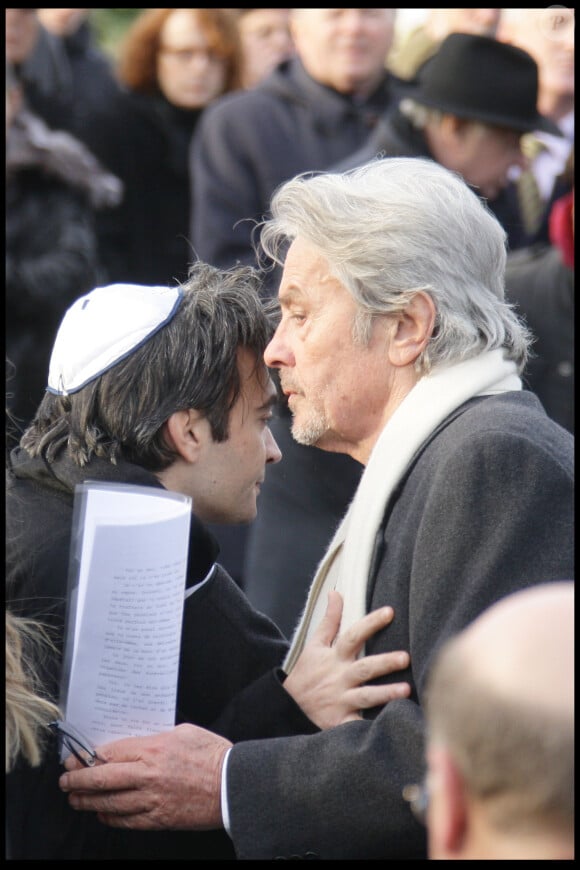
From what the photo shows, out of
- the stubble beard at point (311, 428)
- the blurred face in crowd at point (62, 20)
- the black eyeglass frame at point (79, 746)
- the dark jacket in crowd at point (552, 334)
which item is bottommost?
the black eyeglass frame at point (79, 746)

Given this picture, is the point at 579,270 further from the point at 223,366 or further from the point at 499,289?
the point at 223,366

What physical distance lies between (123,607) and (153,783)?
0.36 m

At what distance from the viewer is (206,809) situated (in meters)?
2.59

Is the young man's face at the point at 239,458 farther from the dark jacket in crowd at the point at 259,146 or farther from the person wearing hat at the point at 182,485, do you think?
the dark jacket in crowd at the point at 259,146

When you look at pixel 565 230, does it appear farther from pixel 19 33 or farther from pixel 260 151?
pixel 19 33

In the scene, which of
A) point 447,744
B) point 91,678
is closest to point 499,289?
point 91,678

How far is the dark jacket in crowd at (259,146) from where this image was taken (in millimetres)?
5047

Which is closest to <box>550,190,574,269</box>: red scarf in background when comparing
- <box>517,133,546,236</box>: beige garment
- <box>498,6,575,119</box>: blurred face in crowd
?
<box>517,133,546,236</box>: beige garment

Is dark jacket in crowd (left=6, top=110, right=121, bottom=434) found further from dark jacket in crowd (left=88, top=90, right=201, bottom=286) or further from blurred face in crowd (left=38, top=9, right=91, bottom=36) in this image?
blurred face in crowd (left=38, top=9, right=91, bottom=36)

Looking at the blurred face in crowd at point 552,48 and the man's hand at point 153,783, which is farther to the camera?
the blurred face in crowd at point 552,48

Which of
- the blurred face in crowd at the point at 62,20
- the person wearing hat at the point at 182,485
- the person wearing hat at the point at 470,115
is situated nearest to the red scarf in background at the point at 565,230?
the person wearing hat at the point at 470,115

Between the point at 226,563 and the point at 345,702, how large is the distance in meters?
2.48

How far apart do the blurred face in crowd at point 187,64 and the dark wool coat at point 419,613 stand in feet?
13.1

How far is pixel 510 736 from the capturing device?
1.44 metres
